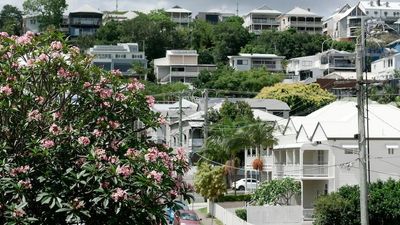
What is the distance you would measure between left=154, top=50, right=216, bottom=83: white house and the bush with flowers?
108425 millimetres

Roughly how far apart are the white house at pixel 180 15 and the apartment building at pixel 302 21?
21681mm

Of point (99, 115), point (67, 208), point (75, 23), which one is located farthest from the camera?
point (75, 23)

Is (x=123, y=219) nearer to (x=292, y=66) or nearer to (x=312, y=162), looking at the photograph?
(x=312, y=162)

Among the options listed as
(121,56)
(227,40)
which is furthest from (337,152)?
(227,40)

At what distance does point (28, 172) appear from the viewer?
11.8 m

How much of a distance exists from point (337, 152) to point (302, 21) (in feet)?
402

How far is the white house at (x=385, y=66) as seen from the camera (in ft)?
330

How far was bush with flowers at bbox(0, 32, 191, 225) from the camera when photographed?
11.6 meters

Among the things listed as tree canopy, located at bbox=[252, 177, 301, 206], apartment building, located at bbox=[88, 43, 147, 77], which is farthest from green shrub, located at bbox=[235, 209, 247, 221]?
apartment building, located at bbox=[88, 43, 147, 77]

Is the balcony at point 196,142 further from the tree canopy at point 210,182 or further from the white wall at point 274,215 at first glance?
the white wall at point 274,215

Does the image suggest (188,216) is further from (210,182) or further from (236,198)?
(236,198)

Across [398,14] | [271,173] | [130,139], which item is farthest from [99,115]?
[398,14]

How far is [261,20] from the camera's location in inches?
6624

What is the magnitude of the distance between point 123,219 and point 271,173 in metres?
41.3
